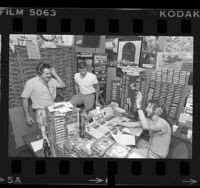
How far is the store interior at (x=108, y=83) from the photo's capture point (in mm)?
1904

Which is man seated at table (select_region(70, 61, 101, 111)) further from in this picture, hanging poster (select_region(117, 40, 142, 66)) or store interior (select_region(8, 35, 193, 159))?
hanging poster (select_region(117, 40, 142, 66))

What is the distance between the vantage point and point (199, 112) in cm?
192

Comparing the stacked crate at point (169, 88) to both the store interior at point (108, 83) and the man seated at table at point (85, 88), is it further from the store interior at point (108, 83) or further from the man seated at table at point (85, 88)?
the man seated at table at point (85, 88)

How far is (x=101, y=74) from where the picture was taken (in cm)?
194

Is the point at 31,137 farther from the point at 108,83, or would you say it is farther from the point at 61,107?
the point at 108,83

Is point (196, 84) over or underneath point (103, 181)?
over

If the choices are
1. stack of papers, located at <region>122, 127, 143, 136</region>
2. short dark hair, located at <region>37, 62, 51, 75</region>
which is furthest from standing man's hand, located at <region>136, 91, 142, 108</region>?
short dark hair, located at <region>37, 62, 51, 75</region>

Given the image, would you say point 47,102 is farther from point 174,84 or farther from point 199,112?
point 199,112

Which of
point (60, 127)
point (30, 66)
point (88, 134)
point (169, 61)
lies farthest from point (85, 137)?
point (169, 61)

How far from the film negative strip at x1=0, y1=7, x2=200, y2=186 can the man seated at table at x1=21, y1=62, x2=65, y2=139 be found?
0.03 metres

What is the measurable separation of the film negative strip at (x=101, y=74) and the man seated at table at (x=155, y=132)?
1 centimetres

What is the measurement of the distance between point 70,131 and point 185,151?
65cm

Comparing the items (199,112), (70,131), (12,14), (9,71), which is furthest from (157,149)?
(12,14)

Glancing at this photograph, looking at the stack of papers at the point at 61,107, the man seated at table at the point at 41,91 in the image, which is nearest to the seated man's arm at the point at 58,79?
the man seated at table at the point at 41,91
